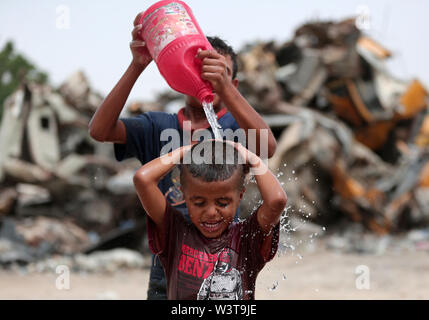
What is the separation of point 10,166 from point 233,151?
15.8ft

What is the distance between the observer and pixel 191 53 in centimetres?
141

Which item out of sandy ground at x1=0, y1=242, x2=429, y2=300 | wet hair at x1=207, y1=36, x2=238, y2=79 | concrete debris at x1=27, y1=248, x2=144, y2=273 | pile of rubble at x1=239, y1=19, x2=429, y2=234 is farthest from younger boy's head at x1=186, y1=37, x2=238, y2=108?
pile of rubble at x1=239, y1=19, x2=429, y2=234

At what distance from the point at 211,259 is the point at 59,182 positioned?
462cm

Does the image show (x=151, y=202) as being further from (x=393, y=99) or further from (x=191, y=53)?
(x=393, y=99)

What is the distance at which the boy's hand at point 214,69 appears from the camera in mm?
1349

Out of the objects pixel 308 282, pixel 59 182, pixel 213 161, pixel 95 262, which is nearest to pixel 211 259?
pixel 213 161

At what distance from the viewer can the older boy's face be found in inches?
49.6

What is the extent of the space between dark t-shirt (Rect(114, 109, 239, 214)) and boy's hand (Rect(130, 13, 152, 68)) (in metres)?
0.23

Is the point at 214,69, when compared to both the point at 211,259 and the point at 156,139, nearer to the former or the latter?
the point at 156,139

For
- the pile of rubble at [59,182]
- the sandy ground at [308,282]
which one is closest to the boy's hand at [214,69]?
the sandy ground at [308,282]

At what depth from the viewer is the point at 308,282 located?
177 inches

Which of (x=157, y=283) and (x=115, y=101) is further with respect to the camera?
(x=157, y=283)

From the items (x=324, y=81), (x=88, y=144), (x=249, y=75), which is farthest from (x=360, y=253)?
(x=88, y=144)

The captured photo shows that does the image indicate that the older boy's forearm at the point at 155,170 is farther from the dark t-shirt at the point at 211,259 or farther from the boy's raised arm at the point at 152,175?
the dark t-shirt at the point at 211,259
